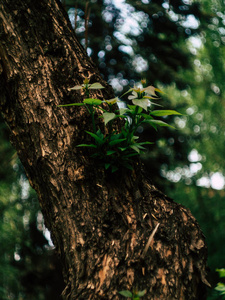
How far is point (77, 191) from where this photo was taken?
1.09 meters

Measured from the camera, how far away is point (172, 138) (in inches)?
147

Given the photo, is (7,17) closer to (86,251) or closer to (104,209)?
(104,209)

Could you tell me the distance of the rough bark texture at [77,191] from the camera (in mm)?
981

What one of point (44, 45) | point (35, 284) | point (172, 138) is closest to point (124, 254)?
point (44, 45)

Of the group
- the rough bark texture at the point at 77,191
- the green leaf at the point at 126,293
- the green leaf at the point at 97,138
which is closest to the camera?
the green leaf at the point at 126,293

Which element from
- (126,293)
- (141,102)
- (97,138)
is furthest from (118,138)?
(126,293)

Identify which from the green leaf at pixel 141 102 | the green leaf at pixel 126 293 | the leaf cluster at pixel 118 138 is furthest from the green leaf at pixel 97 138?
the green leaf at pixel 126 293

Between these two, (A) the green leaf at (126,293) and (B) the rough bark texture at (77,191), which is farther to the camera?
(B) the rough bark texture at (77,191)

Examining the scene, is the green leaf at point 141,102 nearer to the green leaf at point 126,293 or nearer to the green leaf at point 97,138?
the green leaf at point 97,138

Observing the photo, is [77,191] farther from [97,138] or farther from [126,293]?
[126,293]

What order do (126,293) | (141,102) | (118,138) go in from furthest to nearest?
(118,138), (141,102), (126,293)

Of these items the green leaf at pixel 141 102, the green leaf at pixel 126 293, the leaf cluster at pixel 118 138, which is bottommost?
the green leaf at pixel 126 293

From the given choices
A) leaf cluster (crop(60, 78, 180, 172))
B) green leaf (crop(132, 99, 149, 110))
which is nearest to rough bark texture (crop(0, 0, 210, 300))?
leaf cluster (crop(60, 78, 180, 172))

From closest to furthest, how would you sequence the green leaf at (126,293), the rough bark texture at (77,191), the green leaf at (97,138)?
the green leaf at (126,293)
the rough bark texture at (77,191)
the green leaf at (97,138)
